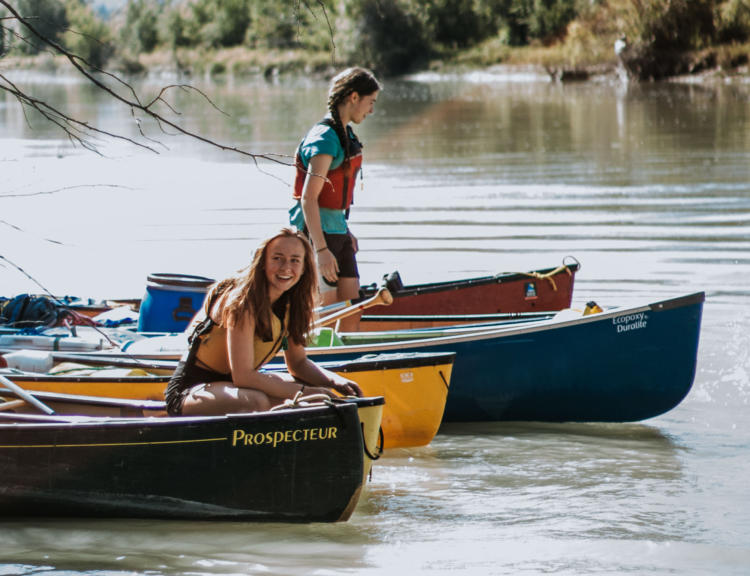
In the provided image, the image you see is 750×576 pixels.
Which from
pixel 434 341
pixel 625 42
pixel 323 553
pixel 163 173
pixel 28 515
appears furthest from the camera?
pixel 625 42

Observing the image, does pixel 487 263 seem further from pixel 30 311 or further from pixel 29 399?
pixel 29 399

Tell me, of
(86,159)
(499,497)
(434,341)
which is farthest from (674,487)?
(86,159)

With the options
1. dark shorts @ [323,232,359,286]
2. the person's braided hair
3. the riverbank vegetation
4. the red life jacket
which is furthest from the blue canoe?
the riverbank vegetation

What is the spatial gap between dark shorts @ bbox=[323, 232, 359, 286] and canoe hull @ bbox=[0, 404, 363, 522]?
5.78 ft

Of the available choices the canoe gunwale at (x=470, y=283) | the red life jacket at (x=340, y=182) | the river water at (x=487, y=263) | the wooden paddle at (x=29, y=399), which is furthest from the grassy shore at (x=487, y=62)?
the wooden paddle at (x=29, y=399)

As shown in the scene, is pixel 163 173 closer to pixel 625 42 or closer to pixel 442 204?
pixel 442 204

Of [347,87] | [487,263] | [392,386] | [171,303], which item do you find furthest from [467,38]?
[392,386]

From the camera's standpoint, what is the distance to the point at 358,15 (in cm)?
5966

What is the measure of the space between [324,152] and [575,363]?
161 centimetres

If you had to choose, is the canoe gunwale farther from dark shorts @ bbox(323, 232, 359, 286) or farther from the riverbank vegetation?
the riverbank vegetation

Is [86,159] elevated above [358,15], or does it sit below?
below

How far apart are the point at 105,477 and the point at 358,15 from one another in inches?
2241

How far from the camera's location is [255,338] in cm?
453

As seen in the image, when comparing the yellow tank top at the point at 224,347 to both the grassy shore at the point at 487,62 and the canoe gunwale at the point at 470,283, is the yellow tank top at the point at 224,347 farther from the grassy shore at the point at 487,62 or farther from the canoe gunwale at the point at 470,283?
the grassy shore at the point at 487,62
